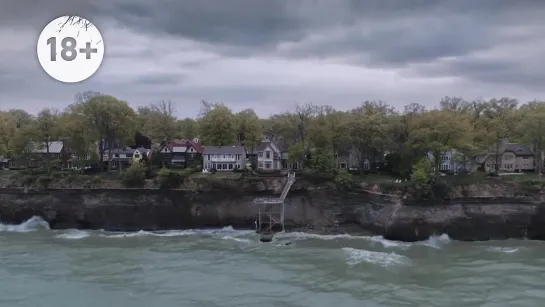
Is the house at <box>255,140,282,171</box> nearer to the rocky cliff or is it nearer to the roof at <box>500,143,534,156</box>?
the rocky cliff

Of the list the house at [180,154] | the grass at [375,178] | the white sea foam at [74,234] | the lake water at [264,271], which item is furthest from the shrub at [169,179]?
the grass at [375,178]

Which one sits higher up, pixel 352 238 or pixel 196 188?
pixel 196 188

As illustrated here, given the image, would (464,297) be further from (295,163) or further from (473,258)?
(295,163)

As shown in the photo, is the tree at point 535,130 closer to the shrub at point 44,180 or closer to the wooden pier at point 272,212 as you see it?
the wooden pier at point 272,212

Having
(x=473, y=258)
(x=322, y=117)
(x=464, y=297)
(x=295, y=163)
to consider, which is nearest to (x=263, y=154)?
(x=295, y=163)

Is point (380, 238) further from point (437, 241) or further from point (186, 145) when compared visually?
point (186, 145)
